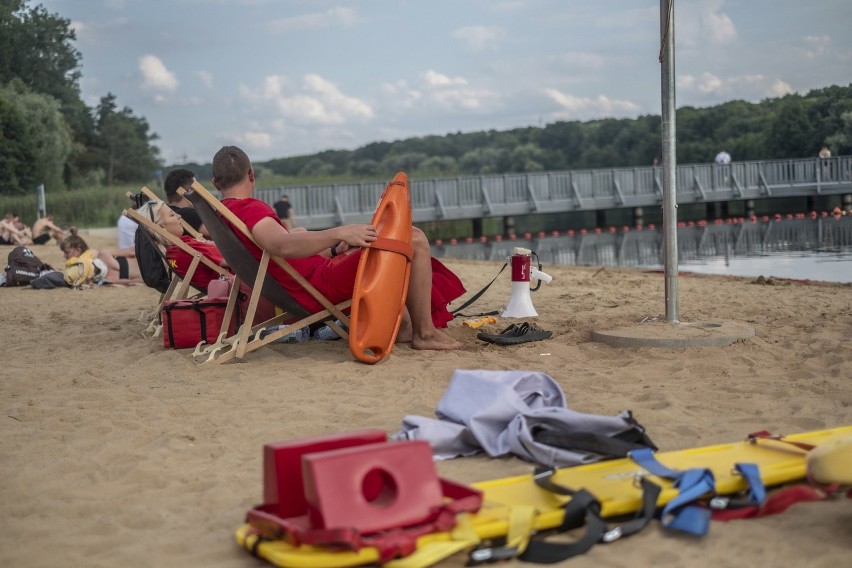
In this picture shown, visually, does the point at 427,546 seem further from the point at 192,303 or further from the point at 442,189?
the point at 442,189

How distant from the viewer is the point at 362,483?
2.65m

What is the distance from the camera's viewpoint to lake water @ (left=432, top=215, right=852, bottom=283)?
13.9 metres

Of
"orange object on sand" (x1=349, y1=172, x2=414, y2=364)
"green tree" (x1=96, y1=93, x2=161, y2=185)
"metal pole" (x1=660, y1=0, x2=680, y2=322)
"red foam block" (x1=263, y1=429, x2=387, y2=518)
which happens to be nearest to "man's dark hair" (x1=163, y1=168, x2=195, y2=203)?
"orange object on sand" (x1=349, y1=172, x2=414, y2=364)

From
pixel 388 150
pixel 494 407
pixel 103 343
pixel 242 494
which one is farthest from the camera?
pixel 388 150

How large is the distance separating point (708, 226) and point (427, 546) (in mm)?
25134

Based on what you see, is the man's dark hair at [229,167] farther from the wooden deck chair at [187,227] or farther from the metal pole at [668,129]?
the metal pole at [668,129]

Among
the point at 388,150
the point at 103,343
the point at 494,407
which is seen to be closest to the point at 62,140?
the point at 388,150

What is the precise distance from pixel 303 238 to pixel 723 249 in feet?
48.0

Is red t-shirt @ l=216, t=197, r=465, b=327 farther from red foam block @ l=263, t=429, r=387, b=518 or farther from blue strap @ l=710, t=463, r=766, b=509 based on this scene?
blue strap @ l=710, t=463, r=766, b=509

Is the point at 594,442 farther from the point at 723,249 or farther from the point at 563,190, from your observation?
the point at 563,190

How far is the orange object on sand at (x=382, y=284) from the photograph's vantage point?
17.3 ft

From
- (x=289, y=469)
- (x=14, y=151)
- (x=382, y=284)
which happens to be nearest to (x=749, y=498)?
(x=289, y=469)

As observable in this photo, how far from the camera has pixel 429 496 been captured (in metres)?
2.57

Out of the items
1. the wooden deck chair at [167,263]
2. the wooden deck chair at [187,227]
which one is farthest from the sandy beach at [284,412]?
the wooden deck chair at [187,227]
